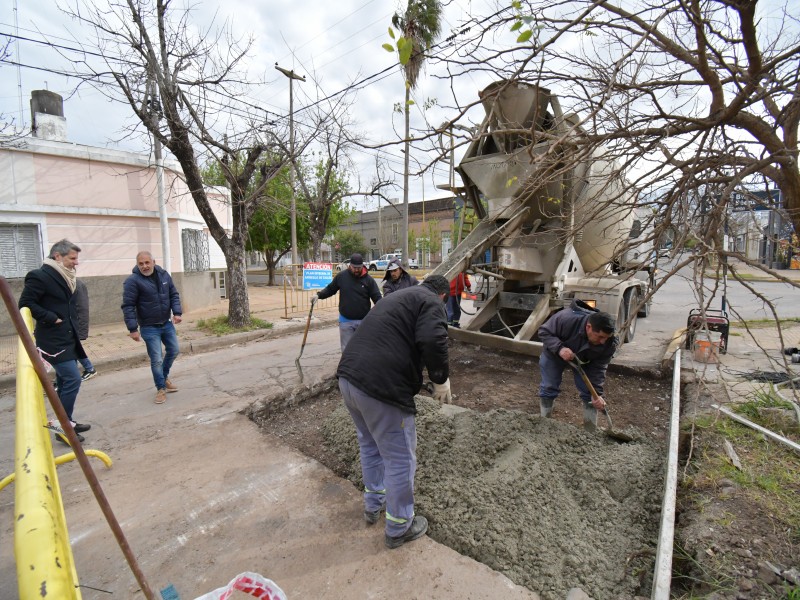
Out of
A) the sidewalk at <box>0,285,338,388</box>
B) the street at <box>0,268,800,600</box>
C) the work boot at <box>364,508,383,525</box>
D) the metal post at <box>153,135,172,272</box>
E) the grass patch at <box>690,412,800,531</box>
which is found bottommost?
the street at <box>0,268,800,600</box>

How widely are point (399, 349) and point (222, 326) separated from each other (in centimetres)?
749

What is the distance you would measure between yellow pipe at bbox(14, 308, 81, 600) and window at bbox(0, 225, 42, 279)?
9161 mm

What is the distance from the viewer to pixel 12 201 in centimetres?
809

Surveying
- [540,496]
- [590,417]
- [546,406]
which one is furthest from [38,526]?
[590,417]

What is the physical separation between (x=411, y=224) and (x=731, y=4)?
45.2 metres

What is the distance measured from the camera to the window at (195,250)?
37.8 ft

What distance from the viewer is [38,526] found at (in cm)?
108

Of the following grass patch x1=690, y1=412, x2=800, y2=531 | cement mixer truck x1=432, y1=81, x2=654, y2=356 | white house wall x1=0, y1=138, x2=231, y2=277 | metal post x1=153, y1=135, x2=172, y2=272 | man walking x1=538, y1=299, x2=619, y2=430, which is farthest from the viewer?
metal post x1=153, y1=135, x2=172, y2=272

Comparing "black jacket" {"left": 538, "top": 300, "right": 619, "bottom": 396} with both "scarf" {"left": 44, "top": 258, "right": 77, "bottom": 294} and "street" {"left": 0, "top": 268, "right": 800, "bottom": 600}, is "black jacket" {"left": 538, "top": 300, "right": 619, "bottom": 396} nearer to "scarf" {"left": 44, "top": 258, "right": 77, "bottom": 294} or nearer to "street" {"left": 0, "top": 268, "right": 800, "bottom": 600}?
"street" {"left": 0, "top": 268, "right": 800, "bottom": 600}

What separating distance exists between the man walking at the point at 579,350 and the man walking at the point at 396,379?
1663 mm

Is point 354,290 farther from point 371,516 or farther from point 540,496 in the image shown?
point 540,496

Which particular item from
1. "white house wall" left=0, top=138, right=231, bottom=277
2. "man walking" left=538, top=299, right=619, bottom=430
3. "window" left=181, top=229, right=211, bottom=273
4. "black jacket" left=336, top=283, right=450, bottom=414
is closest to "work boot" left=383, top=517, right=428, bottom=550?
"black jacket" left=336, top=283, right=450, bottom=414

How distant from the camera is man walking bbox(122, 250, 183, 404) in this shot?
4.68 m

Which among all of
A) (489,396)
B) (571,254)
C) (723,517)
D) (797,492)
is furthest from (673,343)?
(723,517)
